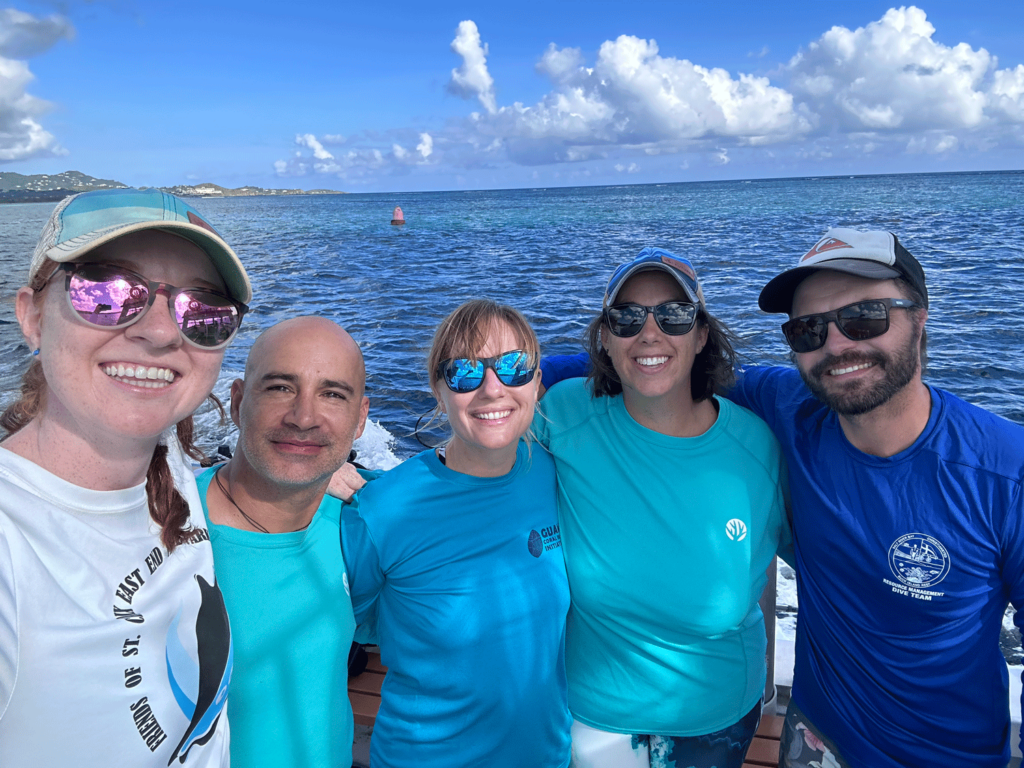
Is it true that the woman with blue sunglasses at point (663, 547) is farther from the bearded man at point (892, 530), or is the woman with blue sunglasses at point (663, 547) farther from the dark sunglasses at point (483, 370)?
the dark sunglasses at point (483, 370)

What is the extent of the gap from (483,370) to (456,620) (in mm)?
949

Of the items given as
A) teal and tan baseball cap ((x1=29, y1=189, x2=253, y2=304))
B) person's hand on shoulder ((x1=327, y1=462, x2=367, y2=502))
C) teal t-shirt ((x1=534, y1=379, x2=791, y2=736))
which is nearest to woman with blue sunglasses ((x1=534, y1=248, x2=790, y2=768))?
teal t-shirt ((x1=534, y1=379, x2=791, y2=736))

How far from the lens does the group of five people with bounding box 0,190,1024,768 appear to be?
177 centimetres

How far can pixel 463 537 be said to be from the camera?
7.74ft

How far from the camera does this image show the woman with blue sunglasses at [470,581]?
230cm

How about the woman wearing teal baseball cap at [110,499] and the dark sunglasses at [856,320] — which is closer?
the woman wearing teal baseball cap at [110,499]

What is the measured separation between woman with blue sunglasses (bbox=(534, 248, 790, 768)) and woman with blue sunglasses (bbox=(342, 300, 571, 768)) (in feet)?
0.53

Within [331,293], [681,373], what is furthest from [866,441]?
[331,293]

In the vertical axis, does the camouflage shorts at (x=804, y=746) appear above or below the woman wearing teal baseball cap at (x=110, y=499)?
below

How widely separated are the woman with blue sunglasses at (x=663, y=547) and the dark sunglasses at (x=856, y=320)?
46 centimetres

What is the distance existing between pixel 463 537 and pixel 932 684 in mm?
1810

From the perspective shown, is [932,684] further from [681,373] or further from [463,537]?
[463,537]

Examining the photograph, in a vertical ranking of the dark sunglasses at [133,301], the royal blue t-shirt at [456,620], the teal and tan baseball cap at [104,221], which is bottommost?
the royal blue t-shirt at [456,620]

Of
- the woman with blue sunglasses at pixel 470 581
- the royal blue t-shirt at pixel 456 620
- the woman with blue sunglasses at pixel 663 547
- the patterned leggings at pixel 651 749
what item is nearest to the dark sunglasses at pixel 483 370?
the woman with blue sunglasses at pixel 470 581
